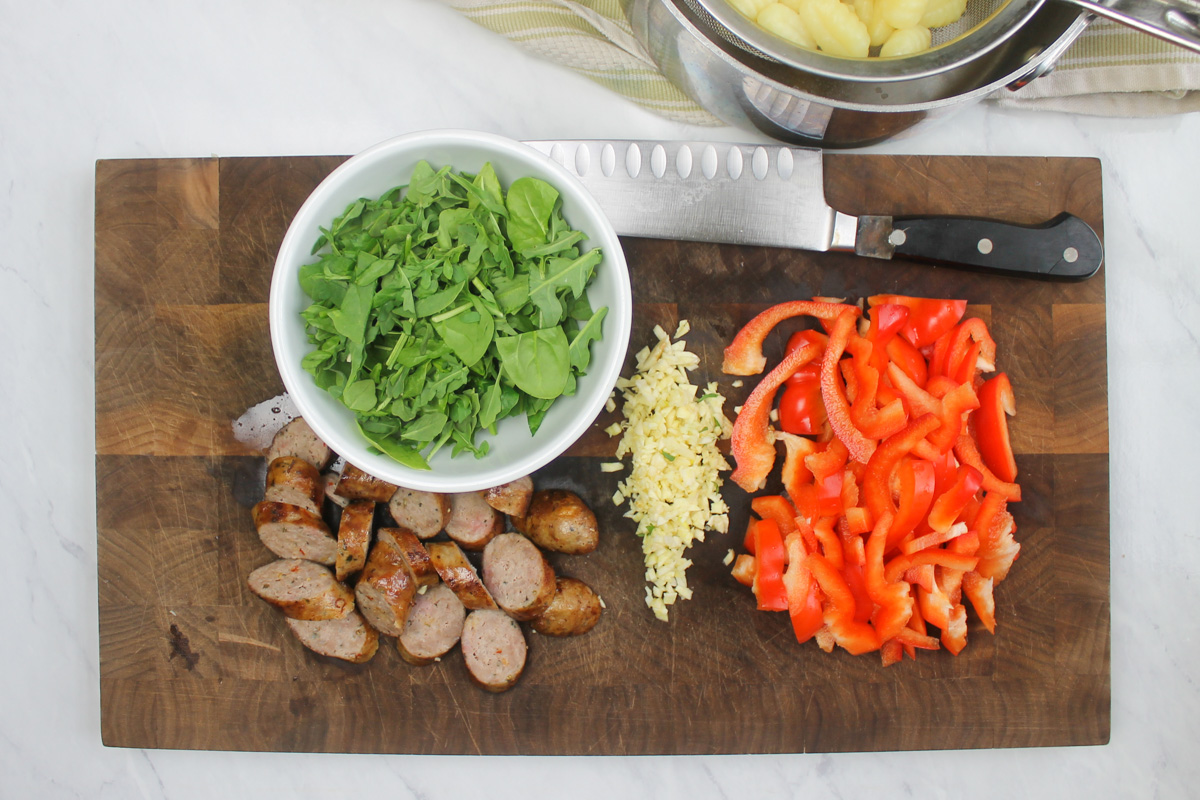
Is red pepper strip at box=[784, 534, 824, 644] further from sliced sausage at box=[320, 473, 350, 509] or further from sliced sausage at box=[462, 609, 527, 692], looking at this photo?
sliced sausage at box=[320, 473, 350, 509]

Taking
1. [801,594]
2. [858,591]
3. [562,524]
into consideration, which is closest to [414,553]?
[562,524]

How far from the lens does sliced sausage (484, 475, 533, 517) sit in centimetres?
170

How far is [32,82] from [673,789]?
2.43 m

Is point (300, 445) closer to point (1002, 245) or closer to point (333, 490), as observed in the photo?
point (333, 490)

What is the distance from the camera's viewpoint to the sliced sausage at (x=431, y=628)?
5.57 feet

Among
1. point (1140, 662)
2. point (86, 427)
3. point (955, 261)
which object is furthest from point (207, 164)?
point (1140, 662)

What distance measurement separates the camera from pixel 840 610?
165 centimetres

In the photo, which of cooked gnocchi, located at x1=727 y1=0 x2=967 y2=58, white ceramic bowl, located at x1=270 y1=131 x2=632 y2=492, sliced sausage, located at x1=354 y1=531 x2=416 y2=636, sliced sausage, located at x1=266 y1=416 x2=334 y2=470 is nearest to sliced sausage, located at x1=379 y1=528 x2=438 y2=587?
→ sliced sausage, located at x1=354 y1=531 x2=416 y2=636

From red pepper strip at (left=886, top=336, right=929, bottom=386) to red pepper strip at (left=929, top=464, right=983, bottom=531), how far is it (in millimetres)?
234

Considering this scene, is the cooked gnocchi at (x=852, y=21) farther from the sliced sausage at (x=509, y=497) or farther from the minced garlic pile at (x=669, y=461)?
the sliced sausage at (x=509, y=497)

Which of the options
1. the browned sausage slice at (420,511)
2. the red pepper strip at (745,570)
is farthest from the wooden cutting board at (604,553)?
the browned sausage slice at (420,511)

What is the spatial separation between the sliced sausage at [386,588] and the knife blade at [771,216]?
2.90 ft

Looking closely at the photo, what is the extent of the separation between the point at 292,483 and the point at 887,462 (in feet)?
4.29

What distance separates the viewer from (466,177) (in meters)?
1.46
